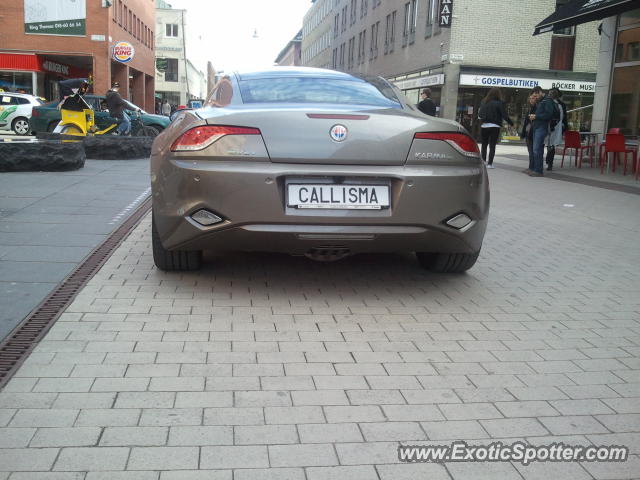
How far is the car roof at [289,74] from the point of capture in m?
5.12

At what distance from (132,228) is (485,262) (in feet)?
10.8

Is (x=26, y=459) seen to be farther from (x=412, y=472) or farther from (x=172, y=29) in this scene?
(x=172, y=29)

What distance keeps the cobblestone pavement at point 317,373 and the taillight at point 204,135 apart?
0.93 metres

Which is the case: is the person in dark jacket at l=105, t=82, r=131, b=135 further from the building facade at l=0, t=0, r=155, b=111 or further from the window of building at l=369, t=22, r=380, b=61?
the window of building at l=369, t=22, r=380, b=61

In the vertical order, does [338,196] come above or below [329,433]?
above

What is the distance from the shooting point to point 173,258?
4.86 meters

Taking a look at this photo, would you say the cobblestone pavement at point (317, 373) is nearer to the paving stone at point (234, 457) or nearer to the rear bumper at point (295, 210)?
the paving stone at point (234, 457)

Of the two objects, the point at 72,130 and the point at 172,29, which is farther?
the point at 172,29

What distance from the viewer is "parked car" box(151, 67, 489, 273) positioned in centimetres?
407

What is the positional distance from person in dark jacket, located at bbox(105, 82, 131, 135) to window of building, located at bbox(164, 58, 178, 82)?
64583 mm

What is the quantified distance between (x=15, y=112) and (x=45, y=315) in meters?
24.5

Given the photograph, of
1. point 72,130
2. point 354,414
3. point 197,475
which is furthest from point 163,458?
point 72,130

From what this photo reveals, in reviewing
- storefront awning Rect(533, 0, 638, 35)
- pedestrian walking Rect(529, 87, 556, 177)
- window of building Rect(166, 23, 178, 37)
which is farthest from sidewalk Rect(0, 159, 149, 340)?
window of building Rect(166, 23, 178, 37)

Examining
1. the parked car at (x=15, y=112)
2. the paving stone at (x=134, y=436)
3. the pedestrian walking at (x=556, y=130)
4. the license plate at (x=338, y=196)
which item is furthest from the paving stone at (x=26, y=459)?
the parked car at (x=15, y=112)
